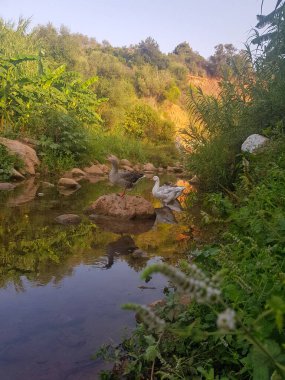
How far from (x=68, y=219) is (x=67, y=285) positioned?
3.03m

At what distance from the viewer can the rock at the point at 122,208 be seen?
7746 millimetres

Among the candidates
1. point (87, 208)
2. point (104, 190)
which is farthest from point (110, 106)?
point (87, 208)

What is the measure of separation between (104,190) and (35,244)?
602cm

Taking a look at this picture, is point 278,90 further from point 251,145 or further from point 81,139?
point 81,139

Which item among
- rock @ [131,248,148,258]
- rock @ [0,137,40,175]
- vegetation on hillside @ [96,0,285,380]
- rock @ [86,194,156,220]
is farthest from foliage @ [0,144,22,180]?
rock @ [131,248,148,258]

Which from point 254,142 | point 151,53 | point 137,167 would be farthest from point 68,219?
point 151,53

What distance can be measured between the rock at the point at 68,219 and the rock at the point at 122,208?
0.73m

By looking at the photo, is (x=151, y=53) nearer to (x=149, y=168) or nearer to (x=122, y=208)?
(x=149, y=168)

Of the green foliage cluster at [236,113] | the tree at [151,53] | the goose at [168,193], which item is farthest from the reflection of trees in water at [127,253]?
the tree at [151,53]

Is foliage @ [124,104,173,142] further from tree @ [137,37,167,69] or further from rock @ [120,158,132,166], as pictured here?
tree @ [137,37,167,69]

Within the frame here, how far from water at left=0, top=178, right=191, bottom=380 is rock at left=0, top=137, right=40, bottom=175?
20.0 ft

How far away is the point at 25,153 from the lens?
45.8 ft

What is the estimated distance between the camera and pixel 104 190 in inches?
454

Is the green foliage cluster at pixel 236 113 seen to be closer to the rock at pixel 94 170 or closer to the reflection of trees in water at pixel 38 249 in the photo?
the reflection of trees in water at pixel 38 249
